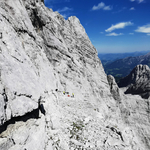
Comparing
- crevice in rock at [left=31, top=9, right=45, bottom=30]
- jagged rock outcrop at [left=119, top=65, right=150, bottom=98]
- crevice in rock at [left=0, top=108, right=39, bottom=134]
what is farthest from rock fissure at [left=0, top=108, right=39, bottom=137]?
jagged rock outcrop at [left=119, top=65, right=150, bottom=98]

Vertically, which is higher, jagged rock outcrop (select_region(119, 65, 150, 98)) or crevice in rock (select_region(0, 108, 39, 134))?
crevice in rock (select_region(0, 108, 39, 134))

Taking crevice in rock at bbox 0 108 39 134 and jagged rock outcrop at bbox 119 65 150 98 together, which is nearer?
crevice in rock at bbox 0 108 39 134

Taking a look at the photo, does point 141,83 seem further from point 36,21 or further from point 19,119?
point 19,119

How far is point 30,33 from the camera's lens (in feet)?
76.2

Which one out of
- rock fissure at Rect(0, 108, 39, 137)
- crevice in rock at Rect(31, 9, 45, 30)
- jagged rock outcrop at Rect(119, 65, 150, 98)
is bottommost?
jagged rock outcrop at Rect(119, 65, 150, 98)

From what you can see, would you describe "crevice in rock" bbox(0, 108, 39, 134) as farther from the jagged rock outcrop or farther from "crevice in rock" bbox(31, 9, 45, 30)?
the jagged rock outcrop

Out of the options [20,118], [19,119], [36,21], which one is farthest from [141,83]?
[19,119]

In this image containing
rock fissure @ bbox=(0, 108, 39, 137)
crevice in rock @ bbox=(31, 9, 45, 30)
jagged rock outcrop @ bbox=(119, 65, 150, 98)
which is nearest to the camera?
rock fissure @ bbox=(0, 108, 39, 137)

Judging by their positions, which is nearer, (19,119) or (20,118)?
(19,119)

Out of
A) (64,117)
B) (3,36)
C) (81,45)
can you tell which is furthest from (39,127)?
(81,45)

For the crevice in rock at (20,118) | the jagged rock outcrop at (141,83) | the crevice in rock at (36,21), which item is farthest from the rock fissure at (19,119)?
the jagged rock outcrop at (141,83)

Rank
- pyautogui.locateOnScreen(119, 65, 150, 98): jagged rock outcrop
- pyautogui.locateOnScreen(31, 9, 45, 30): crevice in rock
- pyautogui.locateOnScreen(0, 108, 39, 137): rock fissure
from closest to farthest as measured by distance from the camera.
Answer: pyautogui.locateOnScreen(0, 108, 39, 137): rock fissure < pyautogui.locateOnScreen(31, 9, 45, 30): crevice in rock < pyautogui.locateOnScreen(119, 65, 150, 98): jagged rock outcrop

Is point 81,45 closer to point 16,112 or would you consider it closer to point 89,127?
point 89,127

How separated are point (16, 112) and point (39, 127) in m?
3.20
